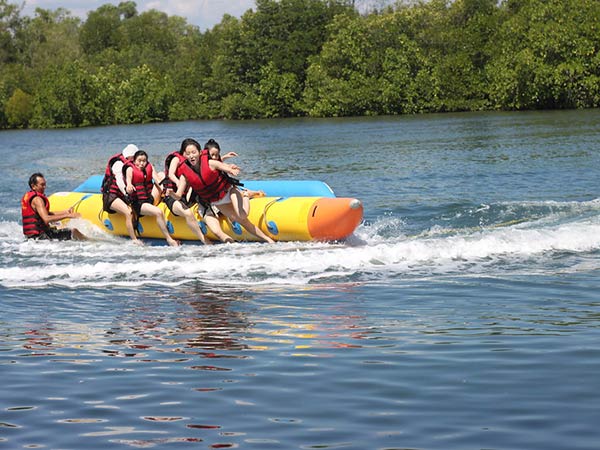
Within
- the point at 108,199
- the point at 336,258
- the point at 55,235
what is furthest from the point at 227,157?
the point at 55,235

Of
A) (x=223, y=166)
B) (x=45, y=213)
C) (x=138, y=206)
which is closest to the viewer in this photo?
(x=223, y=166)

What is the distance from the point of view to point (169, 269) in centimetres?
853

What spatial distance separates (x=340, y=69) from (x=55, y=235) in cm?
4105

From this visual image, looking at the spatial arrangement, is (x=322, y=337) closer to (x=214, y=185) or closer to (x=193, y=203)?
(x=214, y=185)

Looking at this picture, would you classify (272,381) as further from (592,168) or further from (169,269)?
(592,168)

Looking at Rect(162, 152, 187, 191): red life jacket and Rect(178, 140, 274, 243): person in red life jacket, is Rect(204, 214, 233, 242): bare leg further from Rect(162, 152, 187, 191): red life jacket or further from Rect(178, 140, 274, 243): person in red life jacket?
Rect(162, 152, 187, 191): red life jacket

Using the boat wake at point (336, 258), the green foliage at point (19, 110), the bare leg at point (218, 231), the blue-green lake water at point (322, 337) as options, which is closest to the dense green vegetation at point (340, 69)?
the green foliage at point (19, 110)

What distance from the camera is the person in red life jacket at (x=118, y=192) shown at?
33.5 ft

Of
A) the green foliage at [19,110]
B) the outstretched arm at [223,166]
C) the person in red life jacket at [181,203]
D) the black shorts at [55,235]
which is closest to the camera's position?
the outstretched arm at [223,166]

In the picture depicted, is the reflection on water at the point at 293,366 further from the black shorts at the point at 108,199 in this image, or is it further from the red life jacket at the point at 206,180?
the black shorts at the point at 108,199

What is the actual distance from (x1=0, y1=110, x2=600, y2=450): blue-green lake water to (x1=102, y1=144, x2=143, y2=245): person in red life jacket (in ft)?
0.94

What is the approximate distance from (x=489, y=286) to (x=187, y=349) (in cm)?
255

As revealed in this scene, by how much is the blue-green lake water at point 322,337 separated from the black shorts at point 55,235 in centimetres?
26

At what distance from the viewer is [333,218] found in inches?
356
